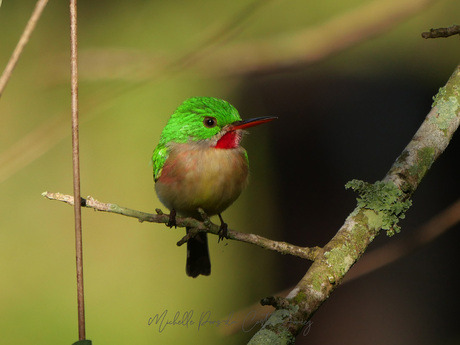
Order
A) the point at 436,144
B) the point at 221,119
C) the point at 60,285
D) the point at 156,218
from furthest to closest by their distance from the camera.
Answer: the point at 60,285 → the point at 221,119 → the point at 436,144 → the point at 156,218

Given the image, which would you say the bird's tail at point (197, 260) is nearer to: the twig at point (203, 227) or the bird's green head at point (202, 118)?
the bird's green head at point (202, 118)

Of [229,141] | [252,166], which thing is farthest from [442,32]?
[252,166]

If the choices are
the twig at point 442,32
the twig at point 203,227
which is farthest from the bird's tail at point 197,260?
the twig at point 442,32

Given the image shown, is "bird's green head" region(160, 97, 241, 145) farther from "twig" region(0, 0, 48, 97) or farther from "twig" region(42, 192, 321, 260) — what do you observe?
"twig" region(0, 0, 48, 97)

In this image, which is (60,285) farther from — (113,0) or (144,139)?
(113,0)

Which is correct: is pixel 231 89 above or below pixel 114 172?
above

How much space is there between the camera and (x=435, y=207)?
2965 mm

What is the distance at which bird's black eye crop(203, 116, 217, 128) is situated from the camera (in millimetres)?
1636

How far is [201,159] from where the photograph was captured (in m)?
1.70

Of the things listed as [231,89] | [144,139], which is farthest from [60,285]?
[231,89]

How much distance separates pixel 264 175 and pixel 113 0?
130 centimetres

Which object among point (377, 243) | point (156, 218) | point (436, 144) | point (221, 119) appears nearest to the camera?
point (156, 218)

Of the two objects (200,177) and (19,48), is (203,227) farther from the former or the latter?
(19,48)

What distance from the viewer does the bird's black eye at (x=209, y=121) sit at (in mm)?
1636
